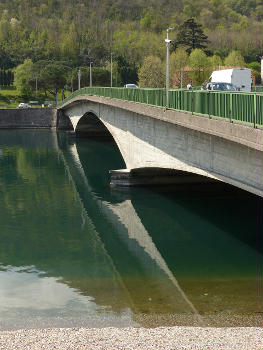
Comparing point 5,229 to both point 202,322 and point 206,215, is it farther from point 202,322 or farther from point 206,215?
point 202,322

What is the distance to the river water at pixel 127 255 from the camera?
63.1 ft

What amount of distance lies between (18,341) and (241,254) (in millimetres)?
12970

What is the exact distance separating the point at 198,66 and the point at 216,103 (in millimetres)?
84192

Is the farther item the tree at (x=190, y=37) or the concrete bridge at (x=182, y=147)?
the tree at (x=190, y=37)

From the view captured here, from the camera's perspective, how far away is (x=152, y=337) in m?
15.9

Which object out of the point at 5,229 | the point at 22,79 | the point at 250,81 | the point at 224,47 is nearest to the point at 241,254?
the point at 5,229

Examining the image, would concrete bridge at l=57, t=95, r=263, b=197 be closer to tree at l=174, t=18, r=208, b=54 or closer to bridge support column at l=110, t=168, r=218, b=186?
bridge support column at l=110, t=168, r=218, b=186

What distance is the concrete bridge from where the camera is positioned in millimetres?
21370

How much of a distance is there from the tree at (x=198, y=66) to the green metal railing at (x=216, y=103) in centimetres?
6954

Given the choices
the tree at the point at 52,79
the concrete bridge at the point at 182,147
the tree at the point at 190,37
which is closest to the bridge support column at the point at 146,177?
the concrete bridge at the point at 182,147

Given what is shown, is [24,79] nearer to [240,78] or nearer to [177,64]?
[177,64]

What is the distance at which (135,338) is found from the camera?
15906 mm

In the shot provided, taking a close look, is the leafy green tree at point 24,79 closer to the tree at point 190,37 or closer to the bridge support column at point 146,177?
the tree at point 190,37

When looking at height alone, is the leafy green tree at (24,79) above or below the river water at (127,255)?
above
